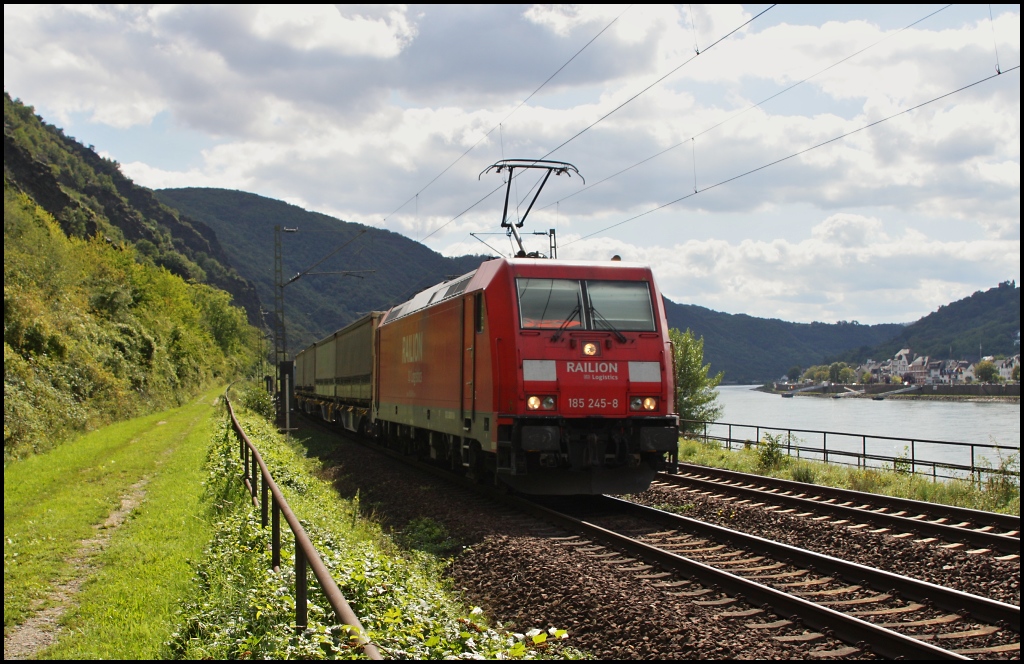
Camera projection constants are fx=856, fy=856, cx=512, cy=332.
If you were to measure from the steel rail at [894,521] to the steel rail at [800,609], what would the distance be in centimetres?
357

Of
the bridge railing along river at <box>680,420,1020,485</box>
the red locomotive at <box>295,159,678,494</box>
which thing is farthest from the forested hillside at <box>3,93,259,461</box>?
the bridge railing along river at <box>680,420,1020,485</box>

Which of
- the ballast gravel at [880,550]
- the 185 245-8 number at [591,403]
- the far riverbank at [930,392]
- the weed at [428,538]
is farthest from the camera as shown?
the far riverbank at [930,392]

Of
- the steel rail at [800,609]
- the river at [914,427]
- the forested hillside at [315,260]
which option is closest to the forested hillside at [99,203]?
the forested hillside at [315,260]

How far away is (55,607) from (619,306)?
→ 8290 mm

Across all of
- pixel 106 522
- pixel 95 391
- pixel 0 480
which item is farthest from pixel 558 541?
pixel 95 391

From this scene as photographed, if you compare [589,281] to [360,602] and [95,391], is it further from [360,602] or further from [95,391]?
[95,391]

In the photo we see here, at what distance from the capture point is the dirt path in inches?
257

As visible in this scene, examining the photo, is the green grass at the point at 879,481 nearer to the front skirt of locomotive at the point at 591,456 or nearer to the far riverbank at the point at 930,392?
the front skirt of locomotive at the point at 591,456

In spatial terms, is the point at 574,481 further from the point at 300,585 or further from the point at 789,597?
the point at 300,585

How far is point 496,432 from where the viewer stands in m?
12.0

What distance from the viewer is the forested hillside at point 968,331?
99875mm

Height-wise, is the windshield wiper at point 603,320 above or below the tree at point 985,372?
above

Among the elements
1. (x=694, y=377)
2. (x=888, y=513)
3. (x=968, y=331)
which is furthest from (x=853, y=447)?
(x=968, y=331)

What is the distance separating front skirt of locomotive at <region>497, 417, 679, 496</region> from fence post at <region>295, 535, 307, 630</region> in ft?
22.8
